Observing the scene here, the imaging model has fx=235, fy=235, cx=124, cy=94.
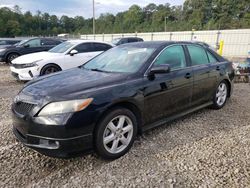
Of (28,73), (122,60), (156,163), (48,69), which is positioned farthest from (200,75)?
(28,73)

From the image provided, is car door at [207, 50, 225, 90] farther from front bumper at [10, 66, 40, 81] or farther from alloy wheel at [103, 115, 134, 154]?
front bumper at [10, 66, 40, 81]

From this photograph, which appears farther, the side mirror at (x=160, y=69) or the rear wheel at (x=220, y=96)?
the rear wheel at (x=220, y=96)

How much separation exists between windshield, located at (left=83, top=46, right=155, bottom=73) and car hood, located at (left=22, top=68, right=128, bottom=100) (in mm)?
241

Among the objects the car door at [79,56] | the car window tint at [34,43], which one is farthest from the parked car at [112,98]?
the car window tint at [34,43]

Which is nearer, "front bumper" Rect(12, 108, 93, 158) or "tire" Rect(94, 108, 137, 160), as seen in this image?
"front bumper" Rect(12, 108, 93, 158)

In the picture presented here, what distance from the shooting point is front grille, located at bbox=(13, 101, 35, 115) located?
280 centimetres

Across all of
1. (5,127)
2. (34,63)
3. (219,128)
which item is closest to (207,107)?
(219,128)

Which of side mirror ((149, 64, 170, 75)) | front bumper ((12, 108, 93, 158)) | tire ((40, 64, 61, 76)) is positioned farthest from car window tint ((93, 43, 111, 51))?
front bumper ((12, 108, 93, 158))

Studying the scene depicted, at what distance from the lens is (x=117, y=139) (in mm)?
3123

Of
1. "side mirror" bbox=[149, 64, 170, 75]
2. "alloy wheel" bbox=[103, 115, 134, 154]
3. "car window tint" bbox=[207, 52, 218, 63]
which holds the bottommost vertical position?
"alloy wheel" bbox=[103, 115, 134, 154]

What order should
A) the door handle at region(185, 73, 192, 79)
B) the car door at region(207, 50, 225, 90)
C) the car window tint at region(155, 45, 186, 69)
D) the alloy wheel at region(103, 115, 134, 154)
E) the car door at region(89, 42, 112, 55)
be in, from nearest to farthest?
the alloy wheel at region(103, 115, 134, 154) → the car window tint at region(155, 45, 186, 69) → the door handle at region(185, 73, 192, 79) → the car door at region(207, 50, 225, 90) → the car door at region(89, 42, 112, 55)

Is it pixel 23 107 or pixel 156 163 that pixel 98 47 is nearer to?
pixel 23 107

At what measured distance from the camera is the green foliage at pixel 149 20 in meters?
52.4

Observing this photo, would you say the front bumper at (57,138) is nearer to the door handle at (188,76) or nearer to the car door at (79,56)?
the door handle at (188,76)
